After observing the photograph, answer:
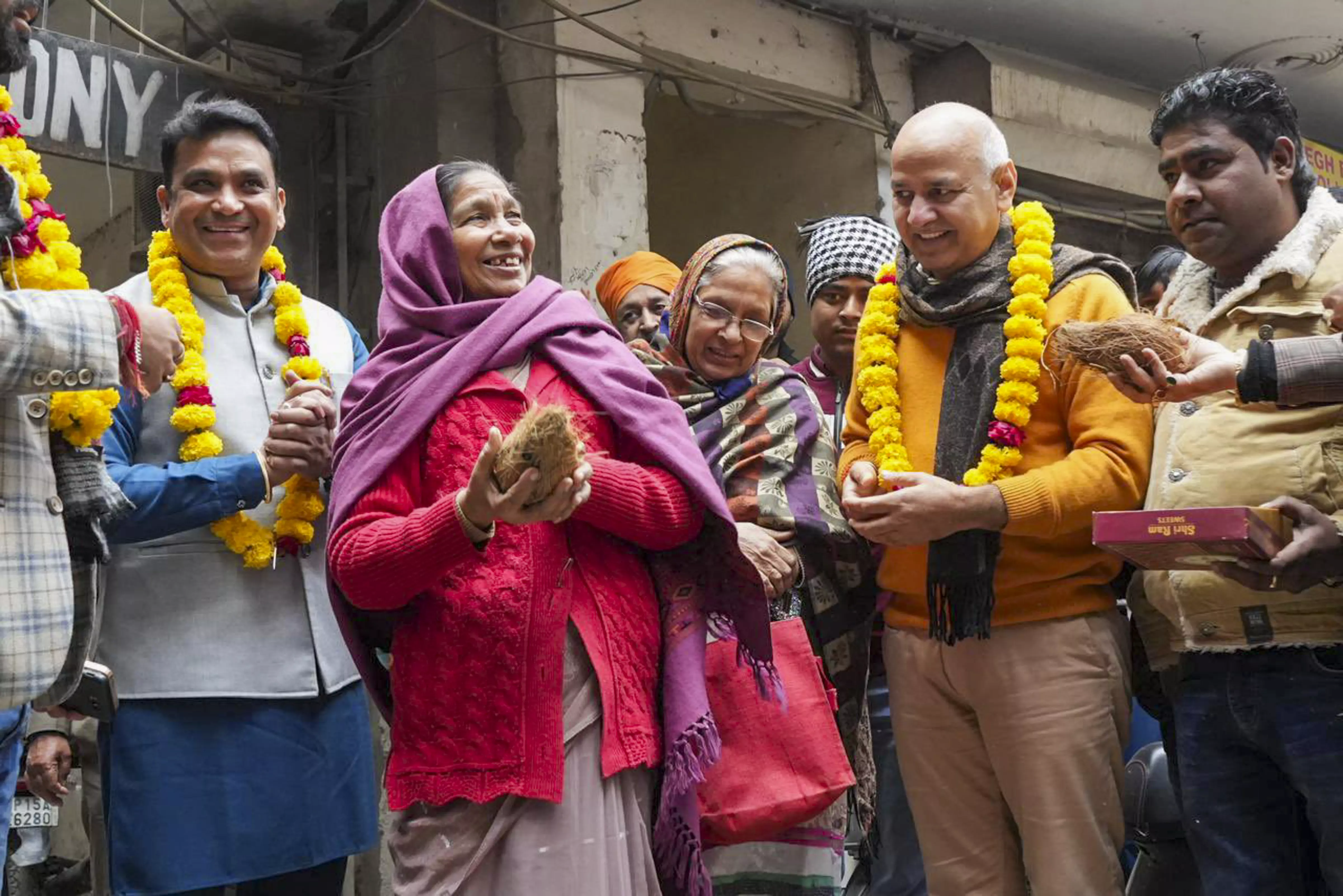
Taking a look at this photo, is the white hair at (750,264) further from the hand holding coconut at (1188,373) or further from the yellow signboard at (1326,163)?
the yellow signboard at (1326,163)

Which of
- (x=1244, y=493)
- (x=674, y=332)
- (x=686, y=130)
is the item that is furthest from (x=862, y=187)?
(x=1244, y=493)

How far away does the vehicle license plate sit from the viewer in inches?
205

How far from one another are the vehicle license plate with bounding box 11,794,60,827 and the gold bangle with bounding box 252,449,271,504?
258cm

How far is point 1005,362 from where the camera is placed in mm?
3389

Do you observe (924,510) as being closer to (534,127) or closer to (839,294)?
(839,294)

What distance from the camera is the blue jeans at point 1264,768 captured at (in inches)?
119

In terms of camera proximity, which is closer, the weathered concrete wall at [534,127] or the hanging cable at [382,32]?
the weathered concrete wall at [534,127]

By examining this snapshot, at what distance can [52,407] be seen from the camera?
2.64m

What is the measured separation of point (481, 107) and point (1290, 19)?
411cm

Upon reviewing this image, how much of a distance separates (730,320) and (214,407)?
4.18 ft

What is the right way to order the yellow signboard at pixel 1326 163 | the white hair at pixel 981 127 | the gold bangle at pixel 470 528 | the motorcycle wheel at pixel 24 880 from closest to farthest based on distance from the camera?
the gold bangle at pixel 470 528 < the white hair at pixel 981 127 < the motorcycle wheel at pixel 24 880 < the yellow signboard at pixel 1326 163

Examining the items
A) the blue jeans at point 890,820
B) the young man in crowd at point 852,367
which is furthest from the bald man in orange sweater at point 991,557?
the blue jeans at point 890,820

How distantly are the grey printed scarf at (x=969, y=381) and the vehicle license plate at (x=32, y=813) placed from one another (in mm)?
3498

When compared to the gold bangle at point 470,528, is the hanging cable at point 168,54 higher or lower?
higher
